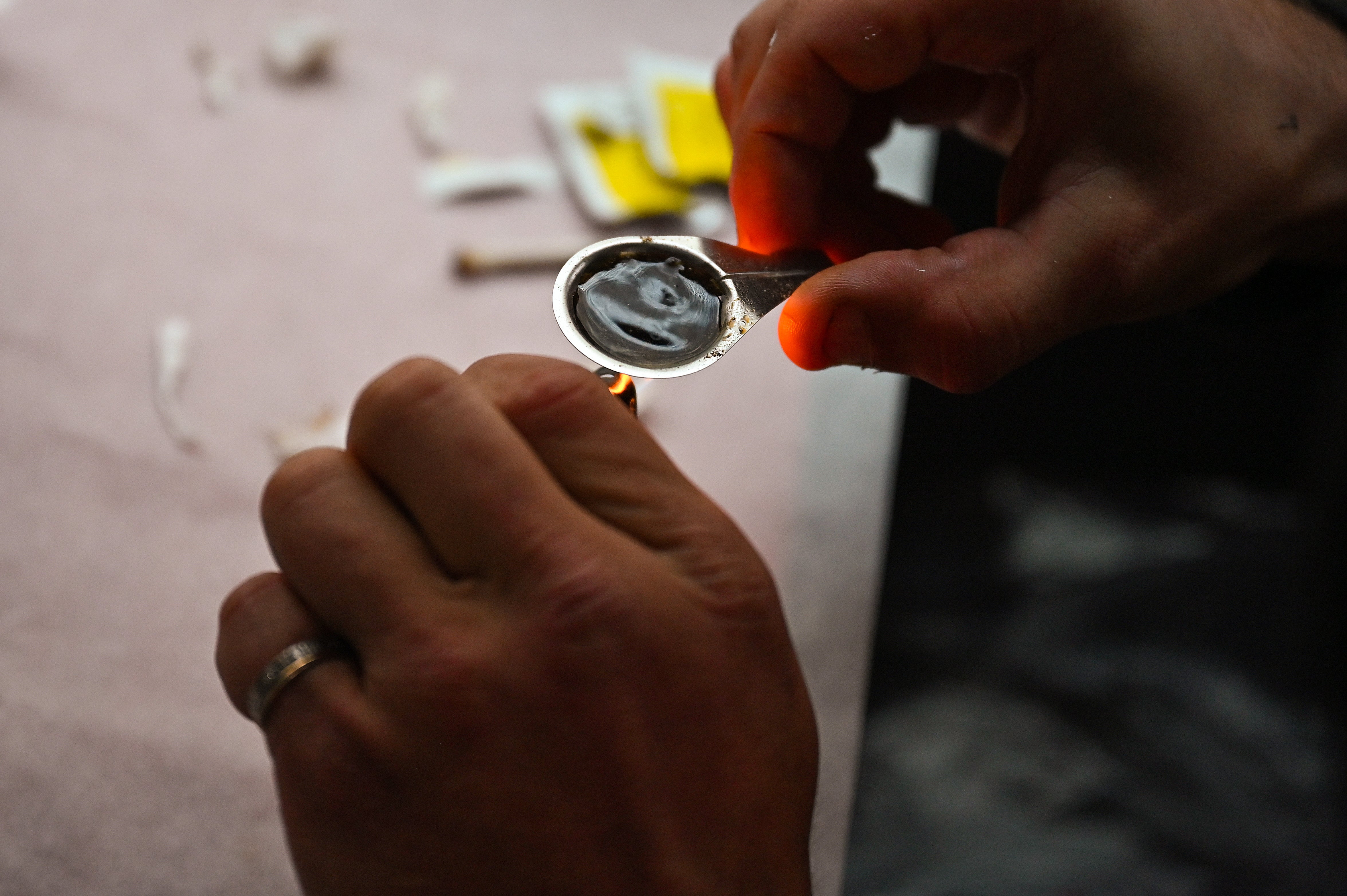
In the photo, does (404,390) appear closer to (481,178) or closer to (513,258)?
(513,258)

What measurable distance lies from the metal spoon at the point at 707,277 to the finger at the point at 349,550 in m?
0.18

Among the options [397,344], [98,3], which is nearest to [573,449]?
[397,344]

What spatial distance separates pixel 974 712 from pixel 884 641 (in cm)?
10

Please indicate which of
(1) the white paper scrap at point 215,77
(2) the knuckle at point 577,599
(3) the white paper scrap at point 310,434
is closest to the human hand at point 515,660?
(2) the knuckle at point 577,599

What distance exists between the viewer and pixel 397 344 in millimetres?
1085

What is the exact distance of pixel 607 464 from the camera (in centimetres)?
53

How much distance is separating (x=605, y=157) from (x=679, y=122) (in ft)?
0.35

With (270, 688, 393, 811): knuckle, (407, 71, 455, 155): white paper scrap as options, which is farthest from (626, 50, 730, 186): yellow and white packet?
(270, 688, 393, 811): knuckle

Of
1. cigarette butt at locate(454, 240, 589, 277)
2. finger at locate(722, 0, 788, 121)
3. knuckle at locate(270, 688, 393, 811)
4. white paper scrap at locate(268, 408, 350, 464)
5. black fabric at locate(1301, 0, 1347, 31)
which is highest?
finger at locate(722, 0, 788, 121)

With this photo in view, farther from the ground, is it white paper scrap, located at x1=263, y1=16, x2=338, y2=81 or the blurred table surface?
white paper scrap, located at x1=263, y1=16, x2=338, y2=81

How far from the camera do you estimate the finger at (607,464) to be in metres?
0.52

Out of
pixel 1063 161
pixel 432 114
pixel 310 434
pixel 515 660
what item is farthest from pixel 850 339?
pixel 432 114

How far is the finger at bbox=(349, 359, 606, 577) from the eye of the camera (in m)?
0.48

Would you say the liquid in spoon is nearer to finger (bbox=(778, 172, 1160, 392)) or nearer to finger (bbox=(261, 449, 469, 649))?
finger (bbox=(778, 172, 1160, 392))
